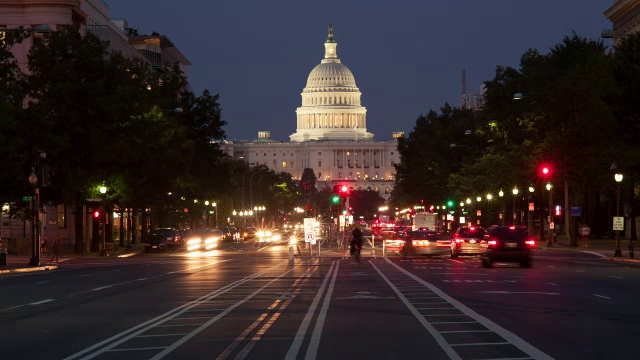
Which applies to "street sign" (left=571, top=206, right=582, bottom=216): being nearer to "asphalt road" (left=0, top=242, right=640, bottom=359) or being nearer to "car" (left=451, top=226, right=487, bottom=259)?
"car" (left=451, top=226, right=487, bottom=259)

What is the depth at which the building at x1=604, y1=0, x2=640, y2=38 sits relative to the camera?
111 metres

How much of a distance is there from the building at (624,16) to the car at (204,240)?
1466 inches

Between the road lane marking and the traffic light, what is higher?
the traffic light

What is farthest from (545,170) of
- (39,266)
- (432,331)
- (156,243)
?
(432,331)

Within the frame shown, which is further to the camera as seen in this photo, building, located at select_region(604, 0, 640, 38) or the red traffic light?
building, located at select_region(604, 0, 640, 38)

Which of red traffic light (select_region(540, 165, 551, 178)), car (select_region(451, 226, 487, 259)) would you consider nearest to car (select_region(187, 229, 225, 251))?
red traffic light (select_region(540, 165, 551, 178))

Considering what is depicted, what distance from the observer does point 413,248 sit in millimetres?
70875

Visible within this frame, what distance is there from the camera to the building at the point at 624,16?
111000 millimetres

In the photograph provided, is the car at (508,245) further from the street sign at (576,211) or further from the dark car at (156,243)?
the dark car at (156,243)

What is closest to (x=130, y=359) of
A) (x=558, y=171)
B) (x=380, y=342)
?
(x=380, y=342)

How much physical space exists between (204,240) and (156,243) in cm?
1556

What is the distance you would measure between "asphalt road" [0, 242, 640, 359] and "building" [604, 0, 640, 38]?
70.5 m

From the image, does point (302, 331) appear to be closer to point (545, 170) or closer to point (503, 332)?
point (503, 332)

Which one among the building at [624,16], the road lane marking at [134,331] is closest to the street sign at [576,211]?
the building at [624,16]
